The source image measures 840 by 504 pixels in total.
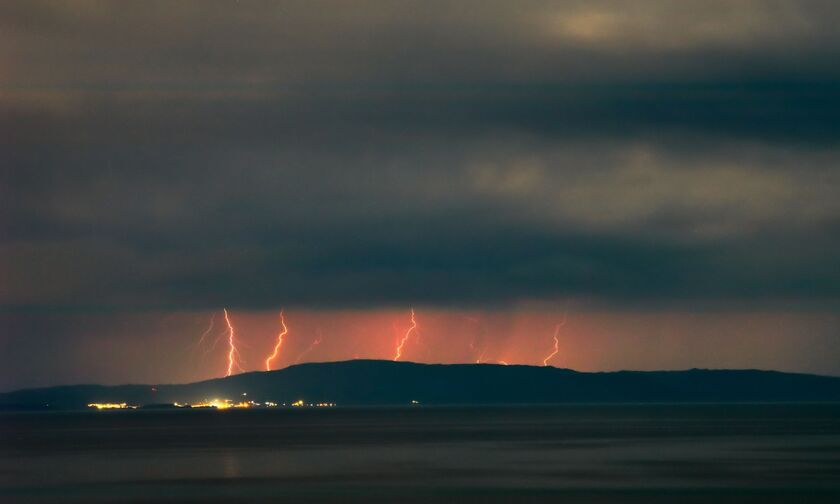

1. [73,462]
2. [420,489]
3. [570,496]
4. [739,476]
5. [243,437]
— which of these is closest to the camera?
[570,496]

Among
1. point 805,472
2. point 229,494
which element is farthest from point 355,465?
point 805,472

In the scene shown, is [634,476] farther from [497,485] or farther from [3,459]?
[3,459]

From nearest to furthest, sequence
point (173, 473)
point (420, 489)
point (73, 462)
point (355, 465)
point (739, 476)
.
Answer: point (420, 489) < point (739, 476) < point (173, 473) < point (355, 465) < point (73, 462)

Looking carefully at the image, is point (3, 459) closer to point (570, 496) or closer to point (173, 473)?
point (173, 473)

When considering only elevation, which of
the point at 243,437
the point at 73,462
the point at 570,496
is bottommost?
the point at 570,496

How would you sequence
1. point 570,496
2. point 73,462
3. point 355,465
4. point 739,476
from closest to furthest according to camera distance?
1. point 570,496
2. point 739,476
3. point 355,465
4. point 73,462

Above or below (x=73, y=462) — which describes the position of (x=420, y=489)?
below

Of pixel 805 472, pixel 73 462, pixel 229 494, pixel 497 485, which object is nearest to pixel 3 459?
pixel 73 462

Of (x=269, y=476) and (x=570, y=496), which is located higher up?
(x=269, y=476)

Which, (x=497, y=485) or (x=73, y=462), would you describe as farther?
(x=73, y=462)
